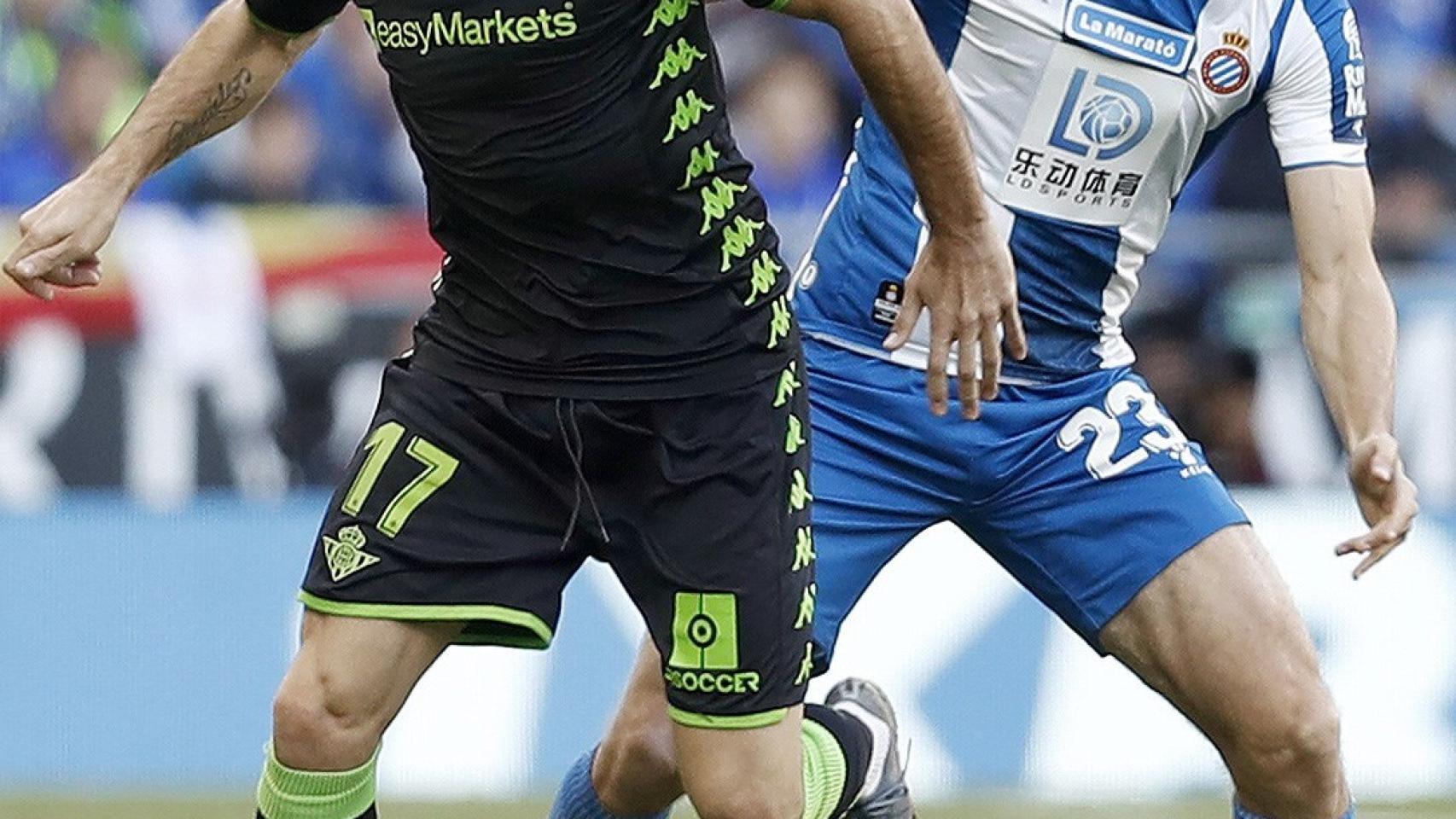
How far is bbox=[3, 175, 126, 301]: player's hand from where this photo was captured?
4625mm

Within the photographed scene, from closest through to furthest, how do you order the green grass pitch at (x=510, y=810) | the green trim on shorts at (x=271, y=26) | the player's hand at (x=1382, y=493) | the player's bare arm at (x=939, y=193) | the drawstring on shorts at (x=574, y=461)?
the player's bare arm at (x=939, y=193) < the drawstring on shorts at (x=574, y=461) < the green trim on shorts at (x=271, y=26) < the player's hand at (x=1382, y=493) < the green grass pitch at (x=510, y=810)

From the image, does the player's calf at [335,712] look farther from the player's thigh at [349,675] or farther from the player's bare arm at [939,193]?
the player's bare arm at [939,193]

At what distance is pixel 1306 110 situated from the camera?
553 cm

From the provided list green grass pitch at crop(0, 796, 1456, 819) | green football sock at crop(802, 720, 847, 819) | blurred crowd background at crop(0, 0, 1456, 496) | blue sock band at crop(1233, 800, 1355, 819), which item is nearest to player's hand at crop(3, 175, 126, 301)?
green football sock at crop(802, 720, 847, 819)

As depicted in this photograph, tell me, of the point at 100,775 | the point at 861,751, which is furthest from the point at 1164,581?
the point at 100,775

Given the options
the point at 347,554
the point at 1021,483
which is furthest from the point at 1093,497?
the point at 347,554

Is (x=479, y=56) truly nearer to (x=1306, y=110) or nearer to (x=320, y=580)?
(x=320, y=580)

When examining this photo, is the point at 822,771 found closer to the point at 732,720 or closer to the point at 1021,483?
the point at 732,720

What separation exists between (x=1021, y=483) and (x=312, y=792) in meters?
1.61

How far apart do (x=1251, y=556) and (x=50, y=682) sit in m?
4.34

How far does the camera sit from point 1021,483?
18.2 ft

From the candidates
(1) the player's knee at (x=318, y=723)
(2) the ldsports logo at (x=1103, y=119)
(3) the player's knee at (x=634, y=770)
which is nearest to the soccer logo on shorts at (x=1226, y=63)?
(2) the ldsports logo at (x=1103, y=119)

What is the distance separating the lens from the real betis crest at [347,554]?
474cm

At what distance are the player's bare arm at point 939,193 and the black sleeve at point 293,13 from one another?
0.86 m
